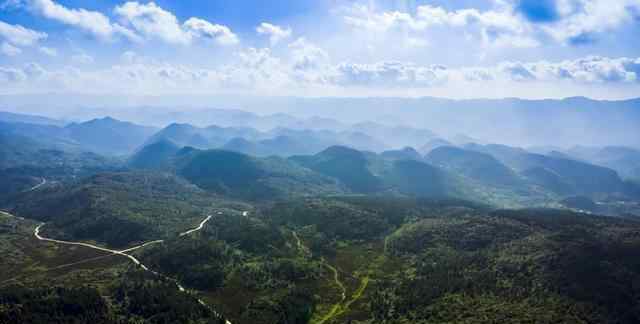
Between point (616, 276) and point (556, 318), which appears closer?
point (556, 318)

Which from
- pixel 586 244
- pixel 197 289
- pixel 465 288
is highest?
pixel 586 244

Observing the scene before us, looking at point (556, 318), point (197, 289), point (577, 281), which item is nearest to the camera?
point (556, 318)

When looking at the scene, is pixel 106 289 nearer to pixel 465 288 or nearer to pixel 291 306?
pixel 291 306

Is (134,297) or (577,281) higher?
(577,281)

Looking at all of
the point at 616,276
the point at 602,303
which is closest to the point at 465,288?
the point at 602,303

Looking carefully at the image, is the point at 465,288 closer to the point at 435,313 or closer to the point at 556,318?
the point at 435,313

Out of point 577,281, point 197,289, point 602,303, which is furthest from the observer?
point 197,289

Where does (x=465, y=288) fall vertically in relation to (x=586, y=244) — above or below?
below

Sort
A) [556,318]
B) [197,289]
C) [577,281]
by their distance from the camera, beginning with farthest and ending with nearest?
[197,289] → [577,281] → [556,318]

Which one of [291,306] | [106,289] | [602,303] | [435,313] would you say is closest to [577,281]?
[602,303]
